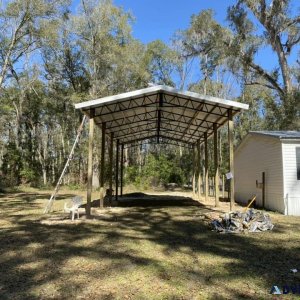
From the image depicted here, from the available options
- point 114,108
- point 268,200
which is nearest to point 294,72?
point 268,200

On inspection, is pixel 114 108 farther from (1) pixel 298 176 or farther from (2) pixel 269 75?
(2) pixel 269 75

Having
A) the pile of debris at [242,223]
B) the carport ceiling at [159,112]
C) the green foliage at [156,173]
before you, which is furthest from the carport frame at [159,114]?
the green foliage at [156,173]

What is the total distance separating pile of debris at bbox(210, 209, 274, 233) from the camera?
8359 millimetres

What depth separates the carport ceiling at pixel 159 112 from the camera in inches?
429

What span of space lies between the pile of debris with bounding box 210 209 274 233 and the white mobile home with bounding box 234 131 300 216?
3308 millimetres

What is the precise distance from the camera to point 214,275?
4.96m

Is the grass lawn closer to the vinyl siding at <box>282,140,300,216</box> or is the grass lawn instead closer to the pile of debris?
the pile of debris

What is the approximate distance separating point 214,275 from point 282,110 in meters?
21.1

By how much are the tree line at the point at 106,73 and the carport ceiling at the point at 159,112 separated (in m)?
8.66

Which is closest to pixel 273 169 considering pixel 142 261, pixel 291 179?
pixel 291 179

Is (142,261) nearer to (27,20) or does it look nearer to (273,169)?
(273,169)

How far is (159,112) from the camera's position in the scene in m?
14.5

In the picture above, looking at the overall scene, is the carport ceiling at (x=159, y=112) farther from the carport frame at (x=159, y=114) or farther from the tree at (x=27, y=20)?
the tree at (x=27, y=20)

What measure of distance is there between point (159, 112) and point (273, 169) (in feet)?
16.0
